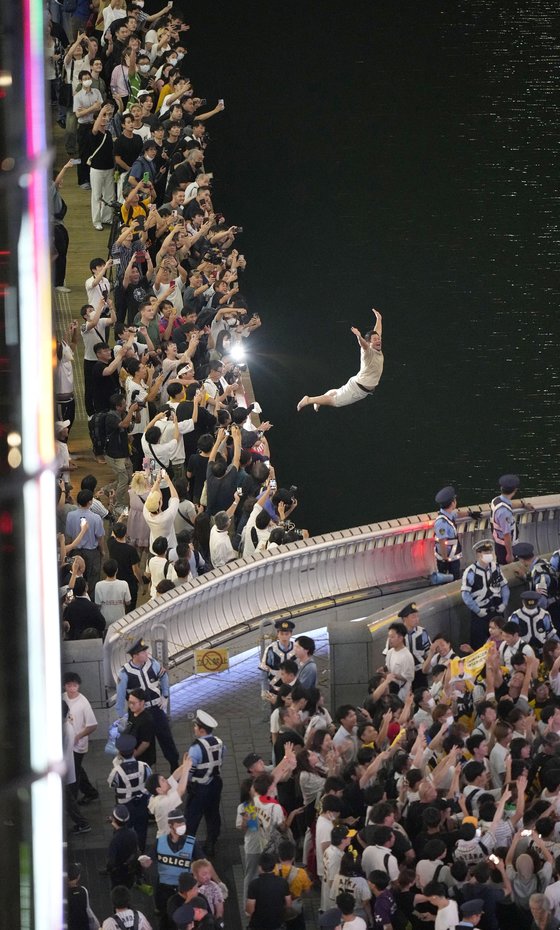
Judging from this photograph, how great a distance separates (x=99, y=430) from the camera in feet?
55.0

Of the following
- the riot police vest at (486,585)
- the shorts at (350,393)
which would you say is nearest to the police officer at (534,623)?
the riot police vest at (486,585)

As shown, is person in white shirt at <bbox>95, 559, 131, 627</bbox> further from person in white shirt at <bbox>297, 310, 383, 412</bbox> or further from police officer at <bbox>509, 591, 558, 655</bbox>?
person in white shirt at <bbox>297, 310, 383, 412</bbox>

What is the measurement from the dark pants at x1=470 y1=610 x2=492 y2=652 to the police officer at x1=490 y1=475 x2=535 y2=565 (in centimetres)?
108

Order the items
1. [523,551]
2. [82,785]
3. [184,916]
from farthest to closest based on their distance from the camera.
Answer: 1. [523,551]
2. [82,785]
3. [184,916]

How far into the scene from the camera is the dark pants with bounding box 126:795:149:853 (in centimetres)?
1043

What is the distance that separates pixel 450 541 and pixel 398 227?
16116mm

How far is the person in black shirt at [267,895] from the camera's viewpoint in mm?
9188

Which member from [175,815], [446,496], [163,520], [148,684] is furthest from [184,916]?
[446,496]

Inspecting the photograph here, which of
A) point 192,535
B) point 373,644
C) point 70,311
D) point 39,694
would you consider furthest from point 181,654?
point 39,694

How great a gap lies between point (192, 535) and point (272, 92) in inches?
887

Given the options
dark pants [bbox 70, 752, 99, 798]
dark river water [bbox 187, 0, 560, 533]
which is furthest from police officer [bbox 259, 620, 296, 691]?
dark river water [bbox 187, 0, 560, 533]

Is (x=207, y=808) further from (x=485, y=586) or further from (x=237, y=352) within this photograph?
(x=237, y=352)

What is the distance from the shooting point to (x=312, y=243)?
30.0m

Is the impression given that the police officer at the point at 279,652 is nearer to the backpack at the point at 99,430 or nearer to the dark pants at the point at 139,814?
the dark pants at the point at 139,814
